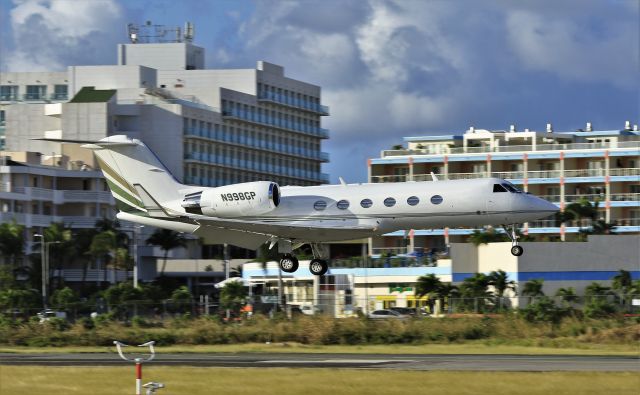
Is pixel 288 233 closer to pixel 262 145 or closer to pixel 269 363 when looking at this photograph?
pixel 269 363

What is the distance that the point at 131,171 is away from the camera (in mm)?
53156

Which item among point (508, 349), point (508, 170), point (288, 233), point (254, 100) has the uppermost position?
point (254, 100)

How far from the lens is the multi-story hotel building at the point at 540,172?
111m

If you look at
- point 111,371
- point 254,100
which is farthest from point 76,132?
point 111,371

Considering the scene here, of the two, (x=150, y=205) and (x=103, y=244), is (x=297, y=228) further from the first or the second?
(x=103, y=244)

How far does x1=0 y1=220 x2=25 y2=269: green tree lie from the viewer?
11194 centimetres

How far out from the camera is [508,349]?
5125 cm

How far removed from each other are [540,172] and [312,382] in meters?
80.6

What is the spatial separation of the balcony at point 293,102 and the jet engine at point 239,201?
9775 cm

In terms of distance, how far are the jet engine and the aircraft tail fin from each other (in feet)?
8.89

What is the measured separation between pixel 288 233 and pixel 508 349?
10.2 meters

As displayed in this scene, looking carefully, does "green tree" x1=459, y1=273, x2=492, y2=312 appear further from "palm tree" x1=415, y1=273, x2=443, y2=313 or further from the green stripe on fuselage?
the green stripe on fuselage

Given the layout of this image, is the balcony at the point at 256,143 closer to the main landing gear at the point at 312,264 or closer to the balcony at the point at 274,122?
the balcony at the point at 274,122

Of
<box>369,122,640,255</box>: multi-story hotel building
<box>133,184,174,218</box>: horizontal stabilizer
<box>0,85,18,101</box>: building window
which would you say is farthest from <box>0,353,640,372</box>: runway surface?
<box>0,85,18,101</box>: building window
